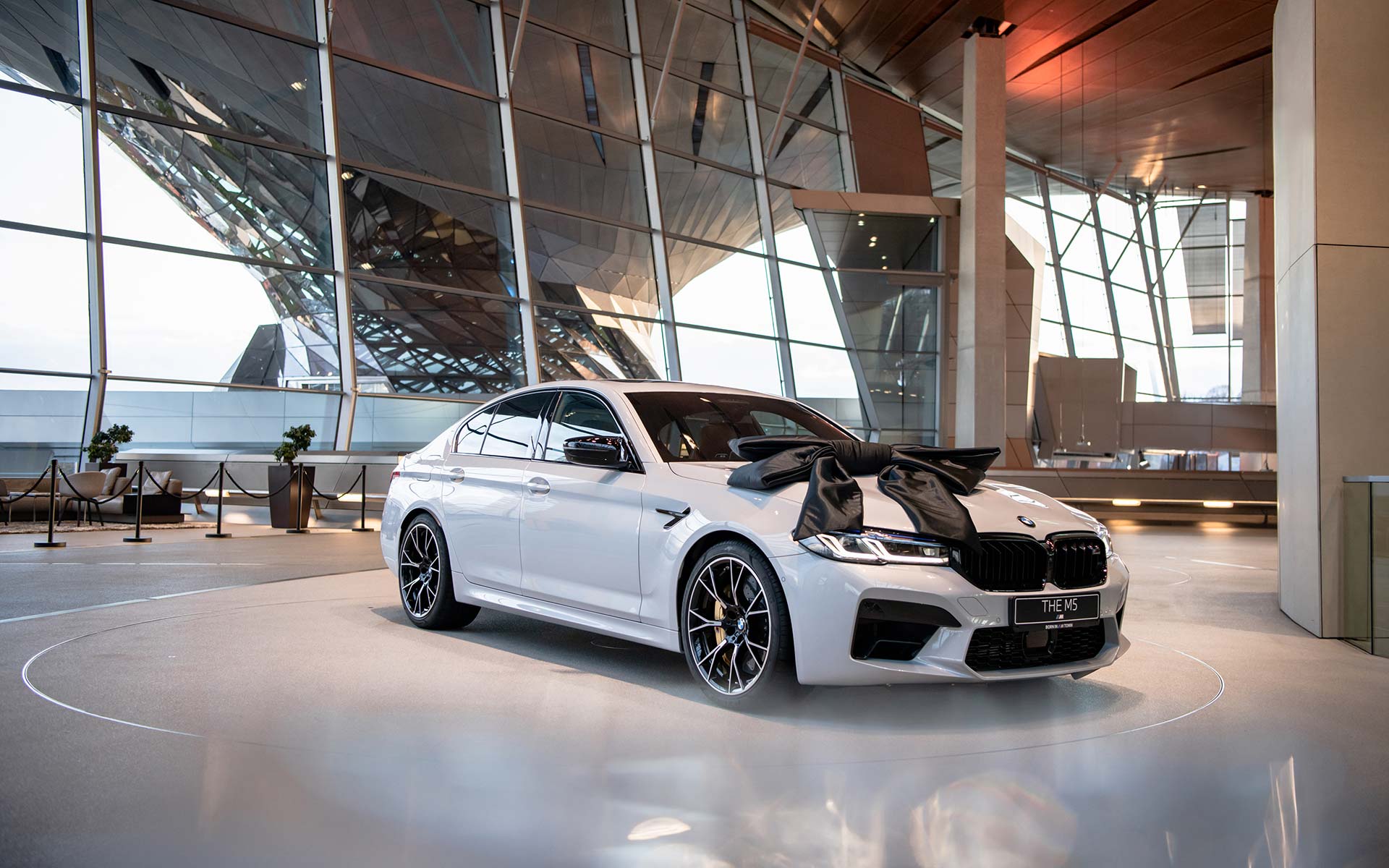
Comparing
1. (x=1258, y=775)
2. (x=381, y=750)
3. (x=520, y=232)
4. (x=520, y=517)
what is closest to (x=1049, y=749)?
(x=1258, y=775)

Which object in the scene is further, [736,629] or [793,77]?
[793,77]

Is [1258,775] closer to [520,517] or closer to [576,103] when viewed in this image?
[520,517]

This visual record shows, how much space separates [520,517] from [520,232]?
13773 mm

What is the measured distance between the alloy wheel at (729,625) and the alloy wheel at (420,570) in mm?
2169

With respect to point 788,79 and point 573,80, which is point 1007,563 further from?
point 788,79

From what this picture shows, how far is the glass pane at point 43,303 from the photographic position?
13.9m

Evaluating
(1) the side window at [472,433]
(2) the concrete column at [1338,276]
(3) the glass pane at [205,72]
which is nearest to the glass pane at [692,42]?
(3) the glass pane at [205,72]

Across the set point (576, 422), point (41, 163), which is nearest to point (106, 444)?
point (41, 163)

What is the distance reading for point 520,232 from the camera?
18.3 meters

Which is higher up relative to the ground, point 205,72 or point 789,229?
point 205,72

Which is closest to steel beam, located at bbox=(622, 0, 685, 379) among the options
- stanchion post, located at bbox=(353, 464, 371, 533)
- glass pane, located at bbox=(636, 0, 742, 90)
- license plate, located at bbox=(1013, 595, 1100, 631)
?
glass pane, located at bbox=(636, 0, 742, 90)

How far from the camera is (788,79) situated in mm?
23875

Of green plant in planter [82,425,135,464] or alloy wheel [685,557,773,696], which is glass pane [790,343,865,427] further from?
alloy wheel [685,557,773,696]

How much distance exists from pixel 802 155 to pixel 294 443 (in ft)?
43.8
